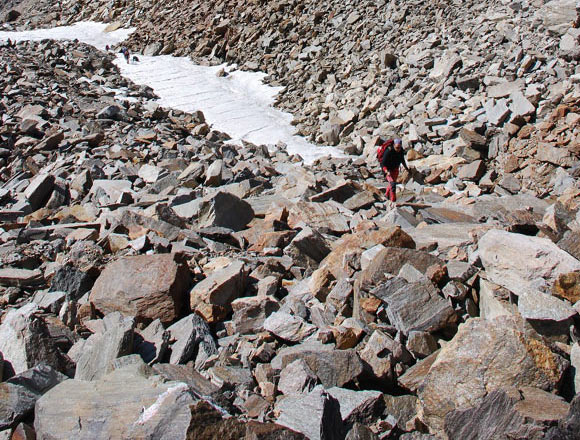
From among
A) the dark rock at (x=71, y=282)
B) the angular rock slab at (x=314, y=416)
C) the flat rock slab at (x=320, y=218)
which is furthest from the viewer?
the flat rock slab at (x=320, y=218)

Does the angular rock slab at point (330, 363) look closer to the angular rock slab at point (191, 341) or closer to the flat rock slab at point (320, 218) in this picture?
the angular rock slab at point (191, 341)

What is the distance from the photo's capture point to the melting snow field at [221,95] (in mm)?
17281

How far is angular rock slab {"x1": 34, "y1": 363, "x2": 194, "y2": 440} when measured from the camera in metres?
3.03

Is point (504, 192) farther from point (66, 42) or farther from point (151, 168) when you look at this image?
point (66, 42)

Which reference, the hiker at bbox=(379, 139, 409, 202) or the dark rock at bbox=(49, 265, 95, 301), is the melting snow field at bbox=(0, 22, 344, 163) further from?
the dark rock at bbox=(49, 265, 95, 301)

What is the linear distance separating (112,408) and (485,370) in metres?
2.74

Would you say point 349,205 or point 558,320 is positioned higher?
point 558,320

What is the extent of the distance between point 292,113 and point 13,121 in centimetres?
998

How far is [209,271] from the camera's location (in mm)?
6258

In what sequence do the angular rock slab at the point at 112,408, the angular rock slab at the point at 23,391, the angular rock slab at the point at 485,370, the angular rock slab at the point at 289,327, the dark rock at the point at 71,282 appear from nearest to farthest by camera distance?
the angular rock slab at the point at 112,408 → the angular rock slab at the point at 23,391 → the angular rock slab at the point at 485,370 → the angular rock slab at the point at 289,327 → the dark rock at the point at 71,282

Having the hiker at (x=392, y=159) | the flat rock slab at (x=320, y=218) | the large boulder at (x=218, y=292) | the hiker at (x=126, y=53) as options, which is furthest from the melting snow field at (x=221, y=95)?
the large boulder at (x=218, y=292)

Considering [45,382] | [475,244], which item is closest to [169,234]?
[45,382]

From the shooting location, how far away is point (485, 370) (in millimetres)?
3650

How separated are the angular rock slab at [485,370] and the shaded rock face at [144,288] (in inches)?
110
